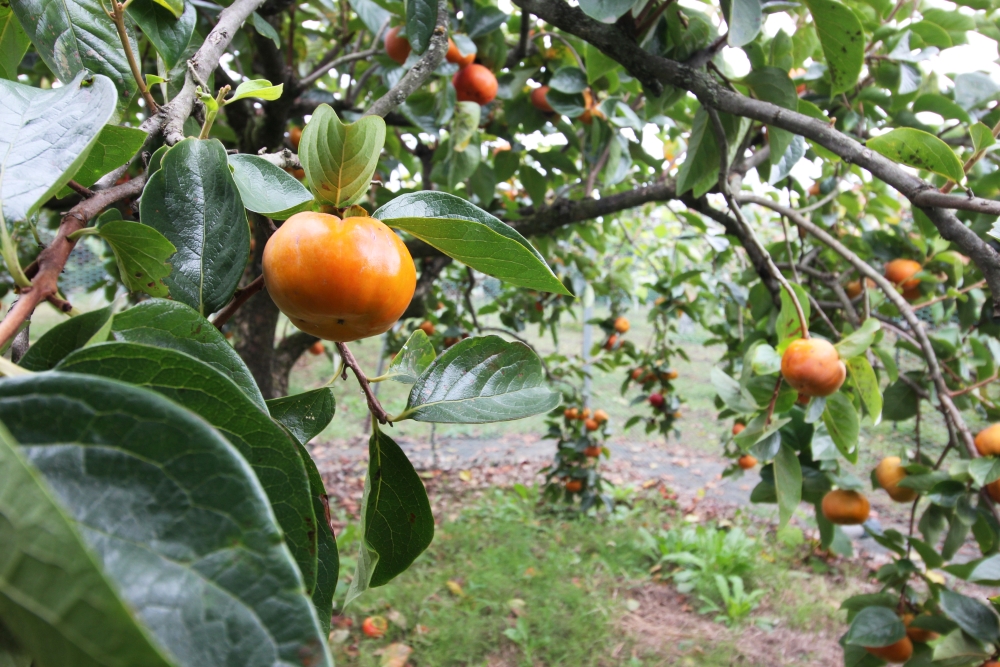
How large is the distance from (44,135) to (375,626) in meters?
2.57

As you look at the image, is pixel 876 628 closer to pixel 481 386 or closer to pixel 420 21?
pixel 481 386

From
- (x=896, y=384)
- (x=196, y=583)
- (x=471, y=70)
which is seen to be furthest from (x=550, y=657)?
(x=196, y=583)

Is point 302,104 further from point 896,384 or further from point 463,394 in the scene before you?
point 896,384

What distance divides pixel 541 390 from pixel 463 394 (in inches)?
3.0

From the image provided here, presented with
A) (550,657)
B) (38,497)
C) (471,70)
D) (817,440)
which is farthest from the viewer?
(550,657)

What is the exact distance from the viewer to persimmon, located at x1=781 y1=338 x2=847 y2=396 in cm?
98

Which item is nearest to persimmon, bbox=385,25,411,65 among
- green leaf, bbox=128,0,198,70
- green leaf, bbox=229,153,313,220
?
green leaf, bbox=128,0,198,70

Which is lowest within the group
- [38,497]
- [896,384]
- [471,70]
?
[896,384]

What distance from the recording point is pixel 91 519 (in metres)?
0.23

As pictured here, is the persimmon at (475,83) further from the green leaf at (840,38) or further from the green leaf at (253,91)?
the green leaf at (253,91)

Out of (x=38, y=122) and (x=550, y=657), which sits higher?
(x=38, y=122)

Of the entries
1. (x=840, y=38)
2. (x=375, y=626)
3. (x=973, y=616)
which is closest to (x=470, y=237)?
(x=840, y=38)

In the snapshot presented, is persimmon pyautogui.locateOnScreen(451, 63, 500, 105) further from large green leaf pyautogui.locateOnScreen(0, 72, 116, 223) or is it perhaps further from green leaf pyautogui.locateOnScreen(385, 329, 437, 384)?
large green leaf pyautogui.locateOnScreen(0, 72, 116, 223)

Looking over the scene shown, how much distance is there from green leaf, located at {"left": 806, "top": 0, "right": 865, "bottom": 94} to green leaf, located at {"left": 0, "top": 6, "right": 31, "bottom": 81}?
1123mm
